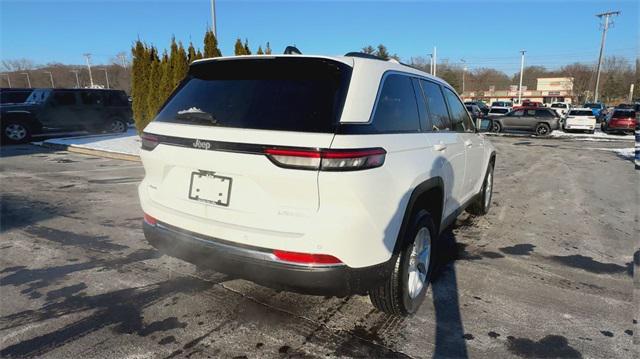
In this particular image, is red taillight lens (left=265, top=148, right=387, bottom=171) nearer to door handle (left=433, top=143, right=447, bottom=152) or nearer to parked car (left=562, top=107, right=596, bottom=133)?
door handle (left=433, top=143, right=447, bottom=152)

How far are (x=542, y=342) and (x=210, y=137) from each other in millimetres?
2632

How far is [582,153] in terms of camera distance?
14203mm

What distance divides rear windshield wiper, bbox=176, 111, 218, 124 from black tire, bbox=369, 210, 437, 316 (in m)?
1.52

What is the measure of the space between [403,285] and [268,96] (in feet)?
5.23

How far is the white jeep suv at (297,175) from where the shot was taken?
88.3 inches

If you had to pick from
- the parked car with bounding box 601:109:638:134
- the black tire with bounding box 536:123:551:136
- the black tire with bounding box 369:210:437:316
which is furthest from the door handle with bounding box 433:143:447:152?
the parked car with bounding box 601:109:638:134

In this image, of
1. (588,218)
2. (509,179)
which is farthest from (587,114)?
(588,218)

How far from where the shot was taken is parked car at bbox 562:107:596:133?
75.0 feet

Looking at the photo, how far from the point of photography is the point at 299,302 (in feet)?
10.4

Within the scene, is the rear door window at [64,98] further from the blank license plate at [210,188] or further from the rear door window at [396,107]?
the rear door window at [396,107]

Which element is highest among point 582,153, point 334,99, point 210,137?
point 334,99

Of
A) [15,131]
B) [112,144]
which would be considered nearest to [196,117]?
[112,144]

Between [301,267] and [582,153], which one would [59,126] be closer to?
[301,267]

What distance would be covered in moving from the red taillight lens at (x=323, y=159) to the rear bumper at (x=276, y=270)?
56cm
